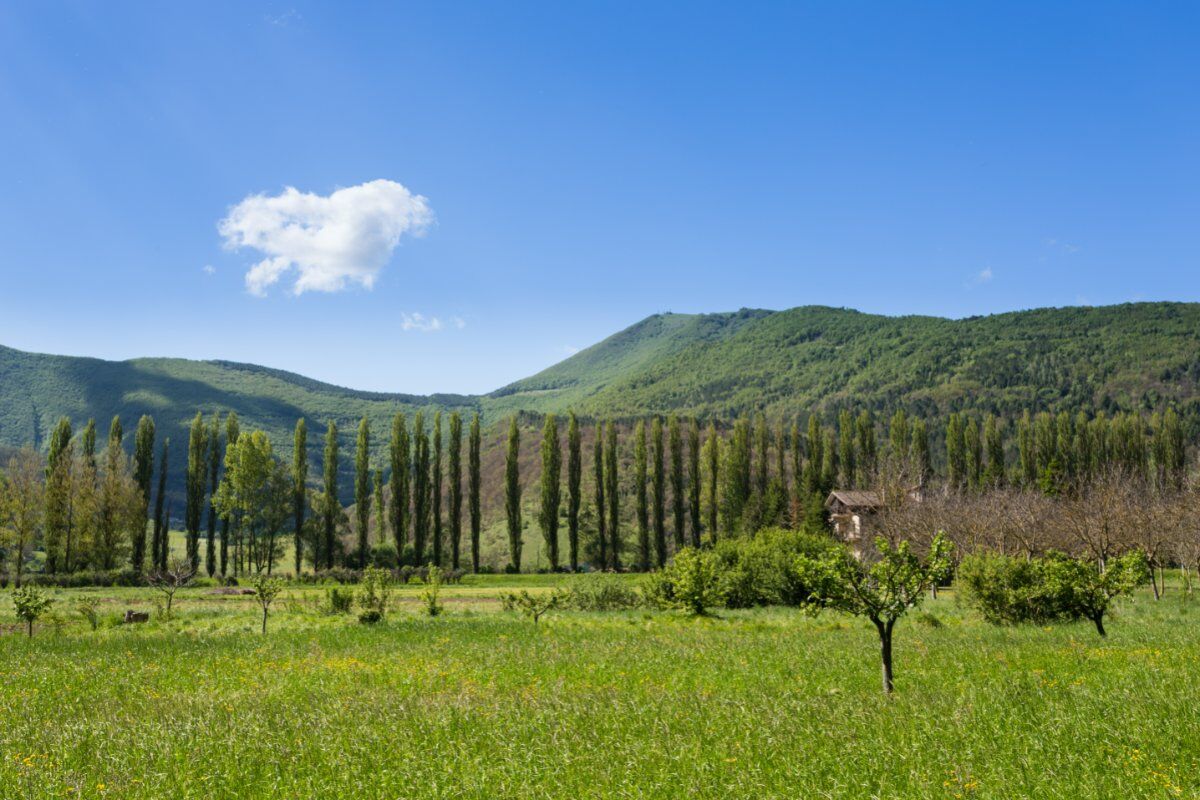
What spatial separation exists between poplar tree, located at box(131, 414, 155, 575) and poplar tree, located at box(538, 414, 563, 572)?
119ft

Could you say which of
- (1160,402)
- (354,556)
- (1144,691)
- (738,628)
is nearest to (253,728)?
(1144,691)

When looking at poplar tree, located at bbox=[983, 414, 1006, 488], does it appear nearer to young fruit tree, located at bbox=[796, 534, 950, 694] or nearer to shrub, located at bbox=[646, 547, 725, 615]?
shrub, located at bbox=[646, 547, 725, 615]

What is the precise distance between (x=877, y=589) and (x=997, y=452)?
9089 cm

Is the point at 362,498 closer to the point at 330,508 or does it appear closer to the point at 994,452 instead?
the point at 330,508

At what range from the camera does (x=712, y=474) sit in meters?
84.6

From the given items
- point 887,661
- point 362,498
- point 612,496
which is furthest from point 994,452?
point 887,661

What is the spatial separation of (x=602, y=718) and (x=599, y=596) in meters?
25.0

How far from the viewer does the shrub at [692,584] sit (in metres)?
32.2

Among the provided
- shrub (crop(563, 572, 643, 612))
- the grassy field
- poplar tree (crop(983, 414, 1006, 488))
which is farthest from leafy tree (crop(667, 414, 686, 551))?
the grassy field

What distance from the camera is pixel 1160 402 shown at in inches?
6220

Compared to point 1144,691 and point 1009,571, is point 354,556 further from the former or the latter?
point 1144,691

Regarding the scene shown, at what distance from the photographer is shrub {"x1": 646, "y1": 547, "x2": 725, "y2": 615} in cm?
3222

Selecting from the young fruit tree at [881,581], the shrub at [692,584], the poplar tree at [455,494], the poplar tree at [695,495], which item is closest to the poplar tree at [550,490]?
the poplar tree at [455,494]

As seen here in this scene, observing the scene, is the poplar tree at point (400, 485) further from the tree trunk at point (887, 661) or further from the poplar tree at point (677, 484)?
the tree trunk at point (887, 661)
